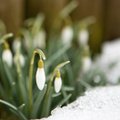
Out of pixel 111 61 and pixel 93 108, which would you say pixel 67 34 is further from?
pixel 93 108

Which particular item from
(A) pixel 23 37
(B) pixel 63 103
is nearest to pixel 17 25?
(A) pixel 23 37

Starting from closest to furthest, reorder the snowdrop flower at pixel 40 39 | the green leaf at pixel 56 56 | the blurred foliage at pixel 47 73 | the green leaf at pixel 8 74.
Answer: the blurred foliage at pixel 47 73 < the green leaf at pixel 8 74 < the green leaf at pixel 56 56 < the snowdrop flower at pixel 40 39

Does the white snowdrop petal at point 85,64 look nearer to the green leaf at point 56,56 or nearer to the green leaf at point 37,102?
the green leaf at point 56,56

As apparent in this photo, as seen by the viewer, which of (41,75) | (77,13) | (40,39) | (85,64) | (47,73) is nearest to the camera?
(41,75)

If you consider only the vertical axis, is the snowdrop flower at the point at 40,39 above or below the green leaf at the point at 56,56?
above

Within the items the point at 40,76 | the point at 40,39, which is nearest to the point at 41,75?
the point at 40,76

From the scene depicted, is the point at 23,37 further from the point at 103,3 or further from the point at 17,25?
the point at 103,3

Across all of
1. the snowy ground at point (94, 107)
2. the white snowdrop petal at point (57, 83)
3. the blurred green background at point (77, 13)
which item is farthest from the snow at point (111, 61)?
the white snowdrop petal at point (57, 83)
